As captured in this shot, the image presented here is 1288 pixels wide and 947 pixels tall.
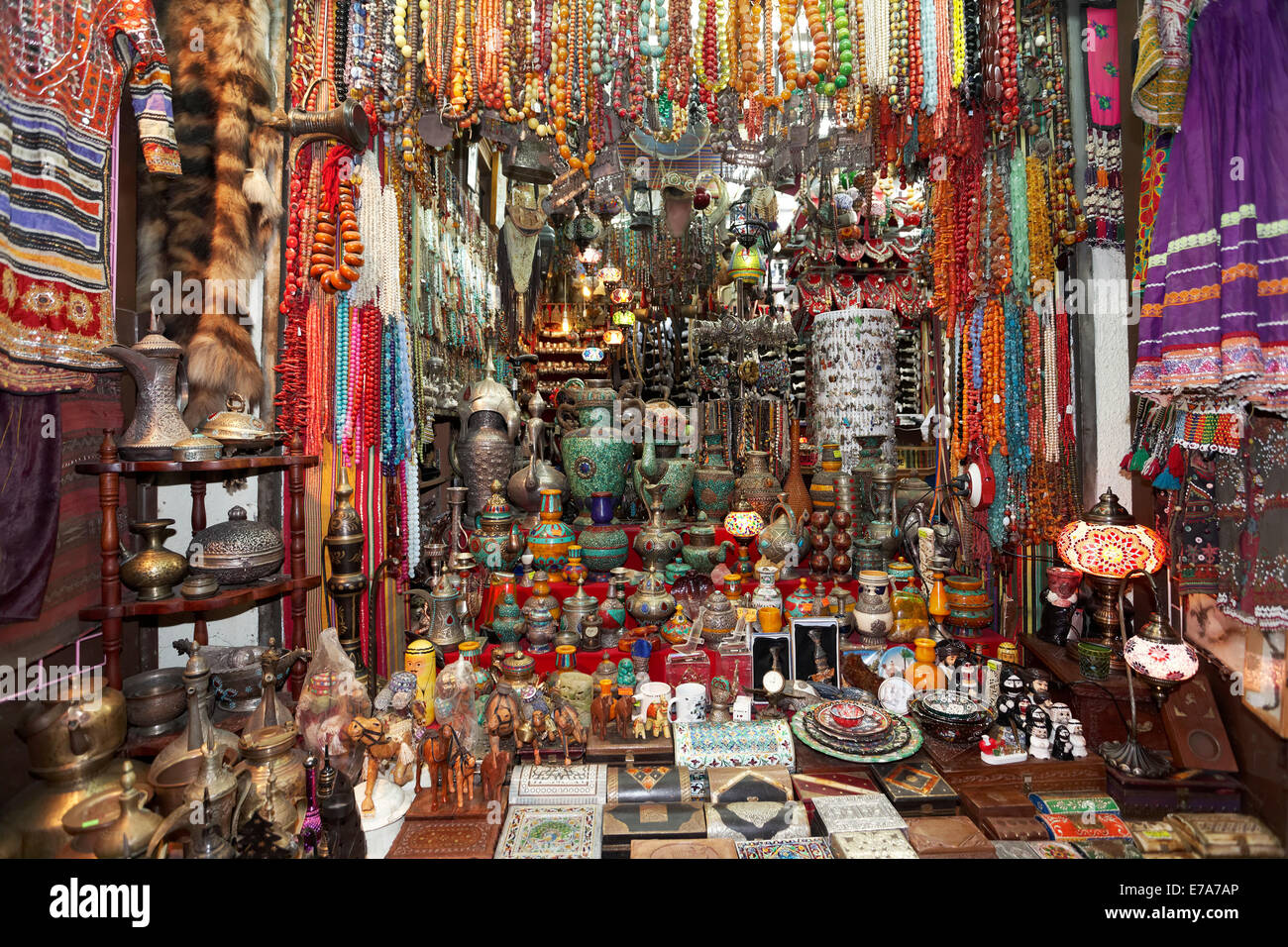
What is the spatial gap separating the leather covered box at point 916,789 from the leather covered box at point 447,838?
46.2 inches

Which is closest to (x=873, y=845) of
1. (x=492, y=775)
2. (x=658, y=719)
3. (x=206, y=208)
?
(x=658, y=719)

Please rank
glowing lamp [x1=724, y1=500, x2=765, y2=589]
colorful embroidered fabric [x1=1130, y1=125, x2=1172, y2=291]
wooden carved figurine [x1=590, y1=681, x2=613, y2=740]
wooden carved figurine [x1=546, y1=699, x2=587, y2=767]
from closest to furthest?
colorful embroidered fabric [x1=1130, y1=125, x2=1172, y2=291] < wooden carved figurine [x1=546, y1=699, x2=587, y2=767] < wooden carved figurine [x1=590, y1=681, x2=613, y2=740] < glowing lamp [x1=724, y1=500, x2=765, y2=589]

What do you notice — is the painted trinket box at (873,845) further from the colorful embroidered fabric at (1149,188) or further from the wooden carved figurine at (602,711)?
the colorful embroidered fabric at (1149,188)

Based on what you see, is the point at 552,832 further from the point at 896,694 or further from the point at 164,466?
the point at 164,466

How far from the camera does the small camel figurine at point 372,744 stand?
70.5 inches

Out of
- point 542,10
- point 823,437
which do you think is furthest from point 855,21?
point 823,437

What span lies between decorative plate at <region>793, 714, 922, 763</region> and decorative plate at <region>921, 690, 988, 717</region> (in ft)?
0.33

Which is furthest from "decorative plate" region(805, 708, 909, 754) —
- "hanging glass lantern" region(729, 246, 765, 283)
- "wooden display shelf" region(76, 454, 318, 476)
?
"hanging glass lantern" region(729, 246, 765, 283)

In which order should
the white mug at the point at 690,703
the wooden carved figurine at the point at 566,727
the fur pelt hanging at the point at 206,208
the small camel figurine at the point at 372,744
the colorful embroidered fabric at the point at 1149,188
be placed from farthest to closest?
1. the fur pelt hanging at the point at 206,208
2. the white mug at the point at 690,703
3. the wooden carved figurine at the point at 566,727
4. the colorful embroidered fabric at the point at 1149,188
5. the small camel figurine at the point at 372,744

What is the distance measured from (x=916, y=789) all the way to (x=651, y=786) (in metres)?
0.80

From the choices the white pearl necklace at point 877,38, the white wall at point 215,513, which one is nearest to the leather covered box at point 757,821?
the white wall at point 215,513

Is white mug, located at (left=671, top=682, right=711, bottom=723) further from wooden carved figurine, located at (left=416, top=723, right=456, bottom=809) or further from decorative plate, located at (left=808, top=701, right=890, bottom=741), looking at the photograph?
wooden carved figurine, located at (left=416, top=723, right=456, bottom=809)

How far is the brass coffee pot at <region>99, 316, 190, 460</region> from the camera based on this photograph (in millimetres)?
1965

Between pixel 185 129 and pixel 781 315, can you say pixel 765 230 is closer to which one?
pixel 781 315
